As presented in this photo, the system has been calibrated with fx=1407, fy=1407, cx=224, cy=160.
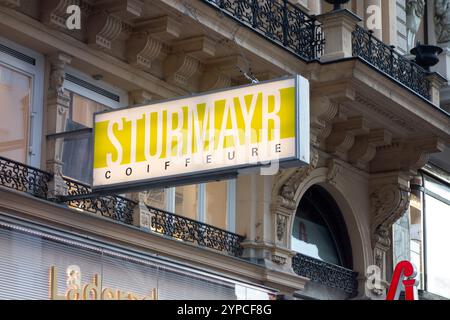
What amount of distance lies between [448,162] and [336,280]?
14.1 feet

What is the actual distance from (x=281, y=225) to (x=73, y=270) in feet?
30.5

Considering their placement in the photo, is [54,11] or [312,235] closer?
[54,11]

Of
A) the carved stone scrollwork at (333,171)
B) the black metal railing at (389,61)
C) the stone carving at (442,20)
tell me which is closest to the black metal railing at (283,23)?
the black metal railing at (389,61)

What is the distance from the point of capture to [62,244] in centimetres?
1118

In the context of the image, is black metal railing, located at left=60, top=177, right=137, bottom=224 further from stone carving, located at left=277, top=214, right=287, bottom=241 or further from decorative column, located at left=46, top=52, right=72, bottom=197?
stone carving, located at left=277, top=214, right=287, bottom=241

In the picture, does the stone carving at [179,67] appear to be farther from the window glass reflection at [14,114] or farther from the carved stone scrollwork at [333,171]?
the carved stone scrollwork at [333,171]

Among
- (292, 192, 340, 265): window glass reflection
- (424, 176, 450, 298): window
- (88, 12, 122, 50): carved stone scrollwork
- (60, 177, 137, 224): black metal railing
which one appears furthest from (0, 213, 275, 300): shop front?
(424, 176, 450, 298): window

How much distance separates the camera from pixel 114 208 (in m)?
17.0

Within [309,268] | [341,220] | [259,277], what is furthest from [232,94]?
[341,220]

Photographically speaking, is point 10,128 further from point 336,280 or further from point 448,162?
point 448,162

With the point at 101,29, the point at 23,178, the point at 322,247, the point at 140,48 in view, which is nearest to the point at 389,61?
the point at 322,247

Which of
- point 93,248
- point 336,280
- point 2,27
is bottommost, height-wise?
point 93,248

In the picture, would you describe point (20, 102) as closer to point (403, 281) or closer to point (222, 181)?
point (222, 181)

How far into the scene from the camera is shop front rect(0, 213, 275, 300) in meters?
10.9
